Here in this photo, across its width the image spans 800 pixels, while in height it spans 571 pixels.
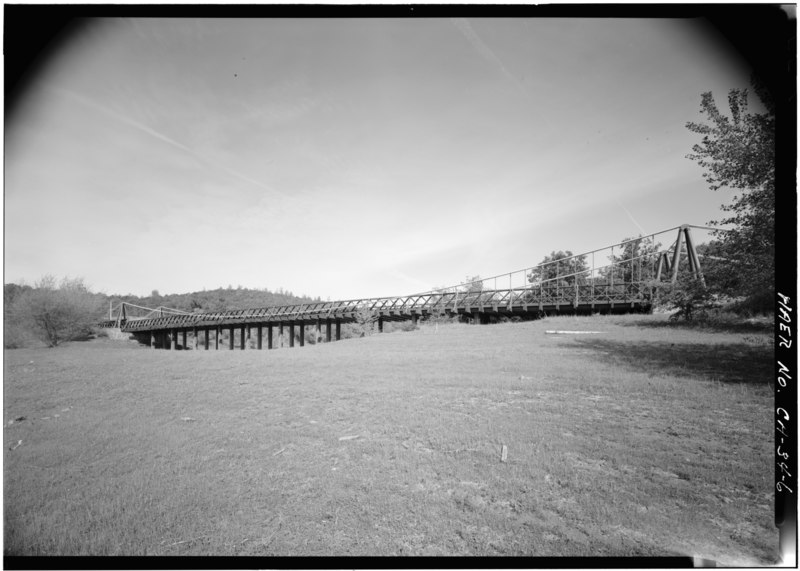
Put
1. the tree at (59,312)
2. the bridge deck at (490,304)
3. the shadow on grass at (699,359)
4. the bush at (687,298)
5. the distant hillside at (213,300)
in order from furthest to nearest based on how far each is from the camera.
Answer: the distant hillside at (213,300) → the bridge deck at (490,304) → the tree at (59,312) → the bush at (687,298) → the shadow on grass at (699,359)

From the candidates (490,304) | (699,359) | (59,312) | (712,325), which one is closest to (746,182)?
(699,359)

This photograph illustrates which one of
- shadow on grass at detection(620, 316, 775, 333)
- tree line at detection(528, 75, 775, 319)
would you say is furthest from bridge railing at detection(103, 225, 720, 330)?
tree line at detection(528, 75, 775, 319)

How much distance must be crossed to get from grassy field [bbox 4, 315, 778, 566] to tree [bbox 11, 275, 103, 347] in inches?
570

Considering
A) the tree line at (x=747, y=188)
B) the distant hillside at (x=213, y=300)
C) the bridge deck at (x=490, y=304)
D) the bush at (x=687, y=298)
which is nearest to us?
the tree line at (x=747, y=188)

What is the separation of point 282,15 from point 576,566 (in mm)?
7134

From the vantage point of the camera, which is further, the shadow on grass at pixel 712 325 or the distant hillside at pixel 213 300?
the distant hillside at pixel 213 300

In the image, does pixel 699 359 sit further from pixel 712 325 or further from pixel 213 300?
pixel 213 300

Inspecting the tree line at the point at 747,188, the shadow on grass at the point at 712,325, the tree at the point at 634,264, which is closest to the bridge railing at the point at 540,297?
the tree at the point at 634,264

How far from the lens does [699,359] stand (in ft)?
29.7

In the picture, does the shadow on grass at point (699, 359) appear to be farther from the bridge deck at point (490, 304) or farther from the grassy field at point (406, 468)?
the bridge deck at point (490, 304)

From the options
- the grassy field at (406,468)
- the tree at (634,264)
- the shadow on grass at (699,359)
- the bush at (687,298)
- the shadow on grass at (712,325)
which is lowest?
the grassy field at (406,468)

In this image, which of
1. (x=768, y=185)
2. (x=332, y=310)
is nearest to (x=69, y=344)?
(x=332, y=310)

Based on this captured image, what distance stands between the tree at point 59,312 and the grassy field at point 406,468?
47.5 ft

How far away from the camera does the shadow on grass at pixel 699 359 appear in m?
7.39
